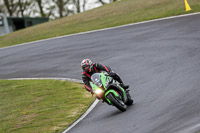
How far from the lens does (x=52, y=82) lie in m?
16.0

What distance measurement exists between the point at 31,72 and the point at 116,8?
18532 mm

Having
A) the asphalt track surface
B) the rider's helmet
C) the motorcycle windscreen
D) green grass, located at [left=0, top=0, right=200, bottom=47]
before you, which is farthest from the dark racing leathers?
green grass, located at [left=0, top=0, right=200, bottom=47]

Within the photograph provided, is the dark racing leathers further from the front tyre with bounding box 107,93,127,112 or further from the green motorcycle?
the front tyre with bounding box 107,93,127,112

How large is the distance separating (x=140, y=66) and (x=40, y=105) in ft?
15.6

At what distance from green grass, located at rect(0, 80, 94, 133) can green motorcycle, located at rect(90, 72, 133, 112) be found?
66.2 inches

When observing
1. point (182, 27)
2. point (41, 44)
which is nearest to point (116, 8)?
point (41, 44)

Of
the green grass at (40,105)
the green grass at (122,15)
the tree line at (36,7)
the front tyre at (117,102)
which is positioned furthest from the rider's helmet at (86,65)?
the tree line at (36,7)

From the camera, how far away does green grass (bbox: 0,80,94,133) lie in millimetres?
11023

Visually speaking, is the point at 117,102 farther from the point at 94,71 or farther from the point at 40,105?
the point at 40,105

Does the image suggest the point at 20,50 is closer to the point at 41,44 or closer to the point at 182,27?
the point at 41,44

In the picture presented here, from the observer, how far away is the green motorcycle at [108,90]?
378 inches

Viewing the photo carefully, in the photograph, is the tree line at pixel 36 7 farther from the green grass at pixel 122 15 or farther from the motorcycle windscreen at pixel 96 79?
the motorcycle windscreen at pixel 96 79

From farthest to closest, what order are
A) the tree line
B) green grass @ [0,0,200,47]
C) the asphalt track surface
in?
1. the tree line
2. green grass @ [0,0,200,47]
3. the asphalt track surface

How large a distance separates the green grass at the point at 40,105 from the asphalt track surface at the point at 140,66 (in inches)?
Answer: 36.1
